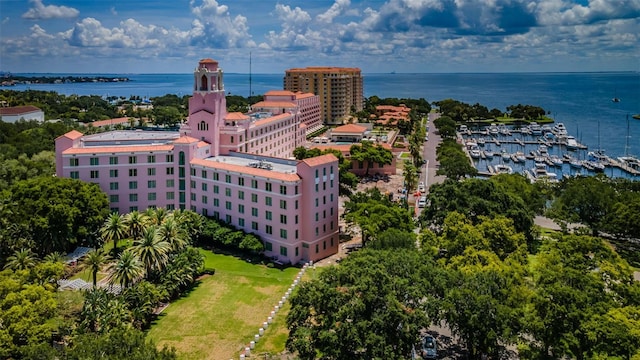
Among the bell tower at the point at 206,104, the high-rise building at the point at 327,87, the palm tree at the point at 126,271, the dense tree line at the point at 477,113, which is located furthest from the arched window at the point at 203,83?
the dense tree line at the point at 477,113

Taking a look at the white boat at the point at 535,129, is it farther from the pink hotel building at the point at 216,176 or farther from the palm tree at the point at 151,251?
the palm tree at the point at 151,251

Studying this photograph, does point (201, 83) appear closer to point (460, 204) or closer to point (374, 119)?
point (460, 204)

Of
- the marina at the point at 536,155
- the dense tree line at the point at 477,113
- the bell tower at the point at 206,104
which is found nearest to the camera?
the bell tower at the point at 206,104

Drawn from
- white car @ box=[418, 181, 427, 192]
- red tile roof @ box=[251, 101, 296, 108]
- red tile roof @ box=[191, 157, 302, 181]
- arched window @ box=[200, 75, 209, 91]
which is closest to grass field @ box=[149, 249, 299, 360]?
red tile roof @ box=[191, 157, 302, 181]

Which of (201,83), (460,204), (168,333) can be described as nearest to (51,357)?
(168,333)

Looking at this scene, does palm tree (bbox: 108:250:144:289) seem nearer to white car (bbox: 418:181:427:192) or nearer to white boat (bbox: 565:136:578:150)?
white car (bbox: 418:181:427:192)

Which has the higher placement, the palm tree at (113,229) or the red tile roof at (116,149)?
the red tile roof at (116,149)
